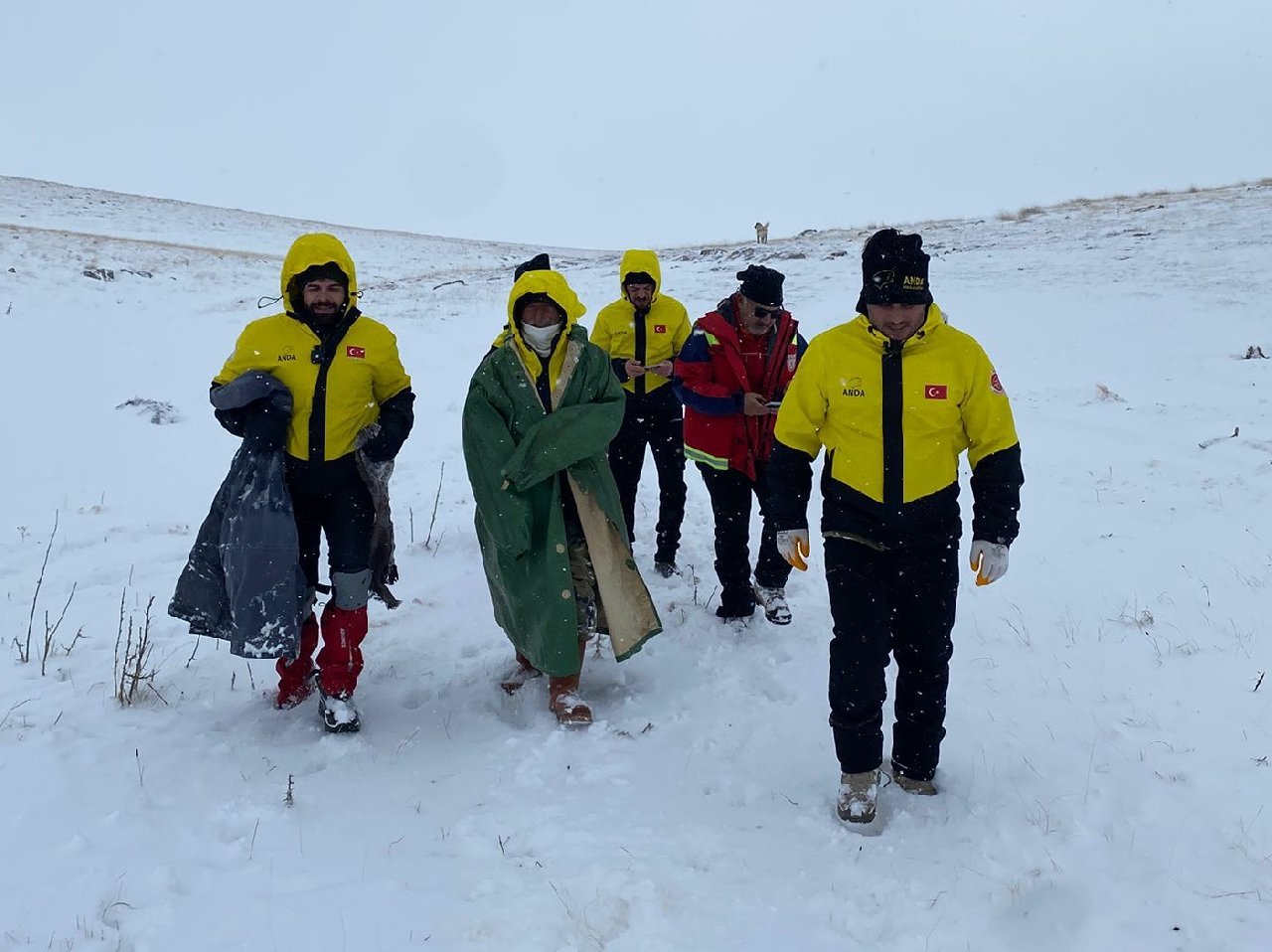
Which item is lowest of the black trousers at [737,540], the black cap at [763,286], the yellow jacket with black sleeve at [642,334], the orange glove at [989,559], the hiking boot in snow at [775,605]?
the hiking boot in snow at [775,605]

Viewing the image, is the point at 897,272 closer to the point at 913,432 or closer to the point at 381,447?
the point at 913,432

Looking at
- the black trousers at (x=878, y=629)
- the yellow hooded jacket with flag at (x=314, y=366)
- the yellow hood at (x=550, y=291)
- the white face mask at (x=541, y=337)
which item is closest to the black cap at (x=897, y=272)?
the black trousers at (x=878, y=629)

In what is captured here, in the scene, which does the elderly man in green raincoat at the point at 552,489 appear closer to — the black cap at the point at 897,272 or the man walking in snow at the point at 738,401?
the man walking in snow at the point at 738,401

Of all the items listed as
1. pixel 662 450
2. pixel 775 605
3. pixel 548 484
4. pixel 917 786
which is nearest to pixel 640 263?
pixel 662 450

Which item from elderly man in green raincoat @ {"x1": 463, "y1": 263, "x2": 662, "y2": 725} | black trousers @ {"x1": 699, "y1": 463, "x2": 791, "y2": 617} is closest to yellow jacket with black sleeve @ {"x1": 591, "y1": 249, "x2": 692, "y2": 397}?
black trousers @ {"x1": 699, "y1": 463, "x2": 791, "y2": 617}

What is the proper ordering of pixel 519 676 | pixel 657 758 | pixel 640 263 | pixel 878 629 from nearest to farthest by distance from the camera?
pixel 878 629 → pixel 657 758 → pixel 519 676 → pixel 640 263

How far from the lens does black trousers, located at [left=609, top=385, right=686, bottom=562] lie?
21.4ft

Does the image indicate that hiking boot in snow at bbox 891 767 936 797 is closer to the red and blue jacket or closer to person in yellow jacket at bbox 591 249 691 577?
the red and blue jacket

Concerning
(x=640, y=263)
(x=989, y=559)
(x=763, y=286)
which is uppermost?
(x=640, y=263)

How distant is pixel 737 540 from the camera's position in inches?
215

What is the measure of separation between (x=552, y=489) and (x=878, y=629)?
1.83 metres

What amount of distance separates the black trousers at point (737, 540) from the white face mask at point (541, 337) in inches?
58.8

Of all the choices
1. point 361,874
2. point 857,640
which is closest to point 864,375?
point 857,640

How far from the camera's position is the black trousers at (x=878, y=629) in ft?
11.1
